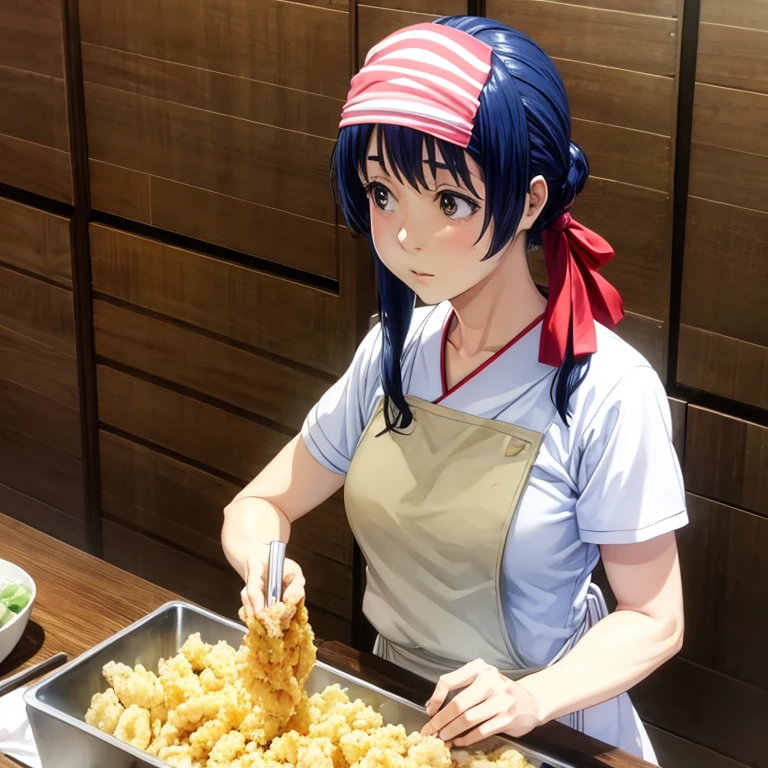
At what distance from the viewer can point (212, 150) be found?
255 centimetres

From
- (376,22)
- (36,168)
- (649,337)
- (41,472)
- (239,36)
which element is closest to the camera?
(649,337)

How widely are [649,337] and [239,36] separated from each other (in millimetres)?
1039

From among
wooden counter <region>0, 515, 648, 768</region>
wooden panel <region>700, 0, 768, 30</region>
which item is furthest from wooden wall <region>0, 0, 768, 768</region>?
wooden counter <region>0, 515, 648, 768</region>

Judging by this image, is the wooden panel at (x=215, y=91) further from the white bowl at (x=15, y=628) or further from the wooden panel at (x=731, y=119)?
the white bowl at (x=15, y=628)

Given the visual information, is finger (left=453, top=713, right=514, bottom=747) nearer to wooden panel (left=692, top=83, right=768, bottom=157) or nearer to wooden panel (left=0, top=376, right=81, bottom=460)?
wooden panel (left=692, top=83, right=768, bottom=157)

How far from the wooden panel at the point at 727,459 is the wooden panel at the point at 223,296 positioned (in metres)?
0.75

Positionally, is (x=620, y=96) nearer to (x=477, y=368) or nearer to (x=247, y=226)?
(x=477, y=368)

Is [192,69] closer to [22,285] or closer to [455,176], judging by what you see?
[22,285]

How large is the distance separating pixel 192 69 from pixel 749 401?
1.34 metres

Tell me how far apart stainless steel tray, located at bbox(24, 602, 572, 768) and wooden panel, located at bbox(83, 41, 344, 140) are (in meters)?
1.12

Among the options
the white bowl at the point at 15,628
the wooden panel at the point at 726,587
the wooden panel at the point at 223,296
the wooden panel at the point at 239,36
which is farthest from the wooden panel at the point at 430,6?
the white bowl at the point at 15,628

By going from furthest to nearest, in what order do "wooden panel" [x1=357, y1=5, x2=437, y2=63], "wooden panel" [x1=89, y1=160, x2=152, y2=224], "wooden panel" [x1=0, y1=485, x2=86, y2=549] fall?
"wooden panel" [x1=0, y1=485, x2=86, y2=549] → "wooden panel" [x1=89, y1=160, x2=152, y2=224] → "wooden panel" [x1=357, y1=5, x2=437, y2=63]

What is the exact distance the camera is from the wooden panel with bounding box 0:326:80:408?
3078 mm

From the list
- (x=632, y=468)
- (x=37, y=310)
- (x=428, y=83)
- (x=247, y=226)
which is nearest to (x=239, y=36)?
(x=247, y=226)
